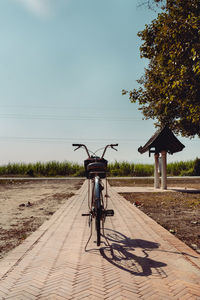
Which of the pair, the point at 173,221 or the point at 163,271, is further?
the point at 173,221

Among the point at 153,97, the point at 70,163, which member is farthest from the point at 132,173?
the point at 153,97

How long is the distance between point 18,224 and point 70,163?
3356 cm

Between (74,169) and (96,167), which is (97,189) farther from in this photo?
(74,169)

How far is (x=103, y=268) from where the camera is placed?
12.4ft

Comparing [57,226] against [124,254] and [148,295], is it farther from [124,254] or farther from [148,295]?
[148,295]

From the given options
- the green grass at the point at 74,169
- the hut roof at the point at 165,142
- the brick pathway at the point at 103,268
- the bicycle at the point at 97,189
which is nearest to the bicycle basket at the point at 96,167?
the bicycle at the point at 97,189

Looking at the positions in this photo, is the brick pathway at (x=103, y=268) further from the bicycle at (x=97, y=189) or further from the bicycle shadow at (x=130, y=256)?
the bicycle at (x=97, y=189)

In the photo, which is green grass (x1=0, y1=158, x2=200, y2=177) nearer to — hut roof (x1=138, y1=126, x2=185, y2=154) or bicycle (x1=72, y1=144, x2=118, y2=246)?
hut roof (x1=138, y1=126, x2=185, y2=154)

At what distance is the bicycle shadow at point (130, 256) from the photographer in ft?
12.2

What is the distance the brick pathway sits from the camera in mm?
3090

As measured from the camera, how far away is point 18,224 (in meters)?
7.33

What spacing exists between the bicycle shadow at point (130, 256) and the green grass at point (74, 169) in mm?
32604

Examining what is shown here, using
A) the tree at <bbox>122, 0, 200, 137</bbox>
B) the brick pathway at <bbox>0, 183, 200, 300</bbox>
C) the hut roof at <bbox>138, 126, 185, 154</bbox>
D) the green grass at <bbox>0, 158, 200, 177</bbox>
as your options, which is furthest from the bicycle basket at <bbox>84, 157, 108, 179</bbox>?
the green grass at <bbox>0, 158, 200, 177</bbox>

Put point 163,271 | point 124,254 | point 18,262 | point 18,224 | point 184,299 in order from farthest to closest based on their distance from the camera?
point 18,224 < point 124,254 < point 18,262 < point 163,271 < point 184,299
